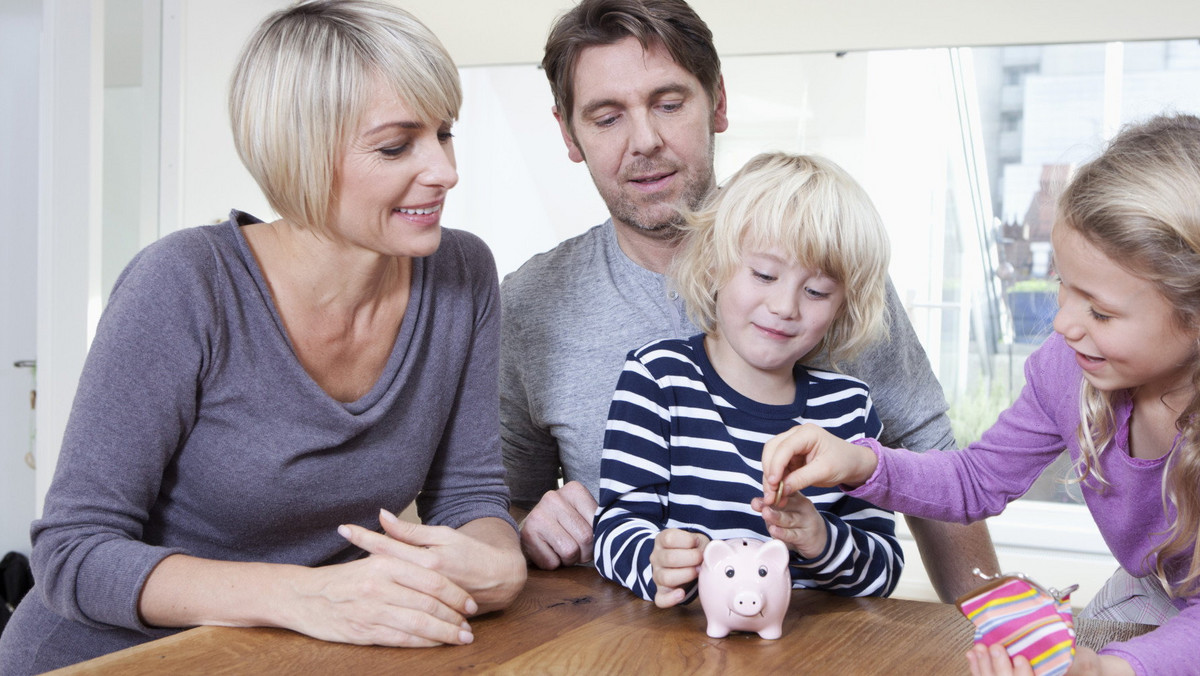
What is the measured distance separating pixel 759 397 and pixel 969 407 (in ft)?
11.4

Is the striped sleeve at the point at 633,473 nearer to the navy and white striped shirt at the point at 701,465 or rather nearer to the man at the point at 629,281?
the navy and white striped shirt at the point at 701,465

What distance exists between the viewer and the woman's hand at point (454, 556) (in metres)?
1.11

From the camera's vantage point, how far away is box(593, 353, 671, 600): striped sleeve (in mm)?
1288

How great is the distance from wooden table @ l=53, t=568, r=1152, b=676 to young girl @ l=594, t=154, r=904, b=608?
0.10m

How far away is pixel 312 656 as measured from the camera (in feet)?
3.18

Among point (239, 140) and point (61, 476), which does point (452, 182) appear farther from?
point (61, 476)

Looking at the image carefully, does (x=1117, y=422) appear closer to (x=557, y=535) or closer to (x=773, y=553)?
(x=773, y=553)

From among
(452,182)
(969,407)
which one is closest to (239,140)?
(452,182)

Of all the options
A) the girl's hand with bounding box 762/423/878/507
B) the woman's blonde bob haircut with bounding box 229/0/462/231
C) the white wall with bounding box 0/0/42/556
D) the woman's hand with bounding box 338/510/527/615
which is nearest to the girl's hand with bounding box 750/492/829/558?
the girl's hand with bounding box 762/423/878/507

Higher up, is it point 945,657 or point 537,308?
point 537,308

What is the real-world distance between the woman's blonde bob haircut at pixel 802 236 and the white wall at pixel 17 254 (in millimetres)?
3933

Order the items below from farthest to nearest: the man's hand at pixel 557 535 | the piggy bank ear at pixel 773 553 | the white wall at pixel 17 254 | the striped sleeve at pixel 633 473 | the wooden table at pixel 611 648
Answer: the white wall at pixel 17 254 → the man's hand at pixel 557 535 → the striped sleeve at pixel 633 473 → the piggy bank ear at pixel 773 553 → the wooden table at pixel 611 648

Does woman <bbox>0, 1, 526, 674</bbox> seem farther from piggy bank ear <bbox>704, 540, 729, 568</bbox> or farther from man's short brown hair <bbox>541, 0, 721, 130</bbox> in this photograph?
man's short brown hair <bbox>541, 0, 721, 130</bbox>

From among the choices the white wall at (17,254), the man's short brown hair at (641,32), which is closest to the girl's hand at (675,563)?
the man's short brown hair at (641,32)
